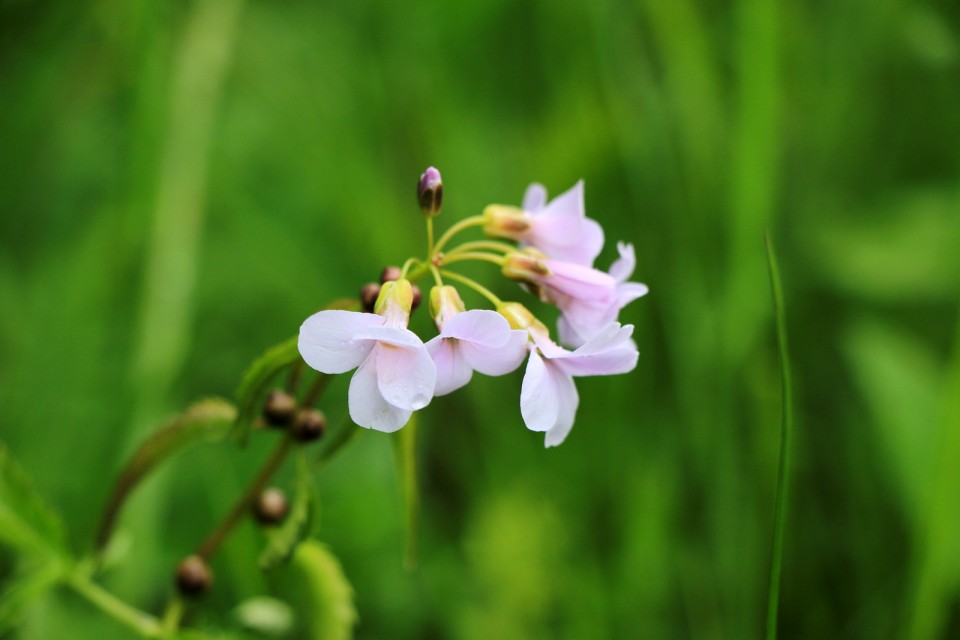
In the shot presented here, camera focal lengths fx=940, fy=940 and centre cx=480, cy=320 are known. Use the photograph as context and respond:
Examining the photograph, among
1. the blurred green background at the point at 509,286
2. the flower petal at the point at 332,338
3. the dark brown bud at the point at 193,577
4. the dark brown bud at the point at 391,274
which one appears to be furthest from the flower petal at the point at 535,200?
the blurred green background at the point at 509,286

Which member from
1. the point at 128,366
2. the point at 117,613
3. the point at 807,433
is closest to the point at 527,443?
the point at 807,433

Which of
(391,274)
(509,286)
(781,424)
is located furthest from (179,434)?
(509,286)

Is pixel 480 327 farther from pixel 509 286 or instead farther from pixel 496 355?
pixel 509 286

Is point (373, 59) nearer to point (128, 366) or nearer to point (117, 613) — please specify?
point (128, 366)

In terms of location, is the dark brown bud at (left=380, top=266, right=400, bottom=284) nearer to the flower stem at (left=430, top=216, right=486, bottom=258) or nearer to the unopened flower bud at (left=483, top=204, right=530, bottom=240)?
the flower stem at (left=430, top=216, right=486, bottom=258)

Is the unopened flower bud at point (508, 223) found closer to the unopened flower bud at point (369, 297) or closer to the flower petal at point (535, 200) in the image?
the flower petal at point (535, 200)
